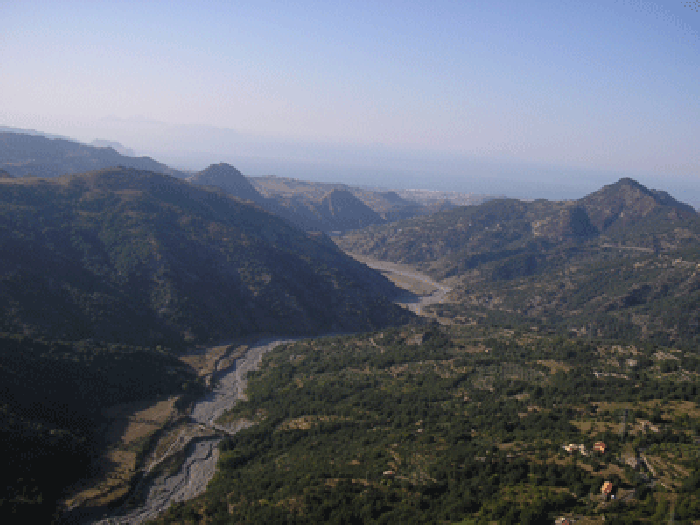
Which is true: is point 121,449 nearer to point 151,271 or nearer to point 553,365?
point 151,271

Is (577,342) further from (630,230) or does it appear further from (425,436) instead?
(630,230)

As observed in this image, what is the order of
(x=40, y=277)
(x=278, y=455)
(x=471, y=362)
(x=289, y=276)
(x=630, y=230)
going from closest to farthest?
(x=278, y=455)
(x=471, y=362)
(x=40, y=277)
(x=289, y=276)
(x=630, y=230)

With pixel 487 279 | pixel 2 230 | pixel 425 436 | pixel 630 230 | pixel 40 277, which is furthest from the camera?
pixel 630 230

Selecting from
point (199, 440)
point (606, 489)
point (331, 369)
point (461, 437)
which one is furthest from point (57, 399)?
point (606, 489)

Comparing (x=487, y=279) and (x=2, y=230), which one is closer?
(x=2, y=230)

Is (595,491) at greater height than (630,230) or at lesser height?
lesser

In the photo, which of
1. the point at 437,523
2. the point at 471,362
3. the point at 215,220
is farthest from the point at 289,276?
the point at 437,523

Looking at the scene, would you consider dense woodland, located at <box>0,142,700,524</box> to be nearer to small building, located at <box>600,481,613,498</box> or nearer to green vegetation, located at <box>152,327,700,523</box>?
green vegetation, located at <box>152,327,700,523</box>
